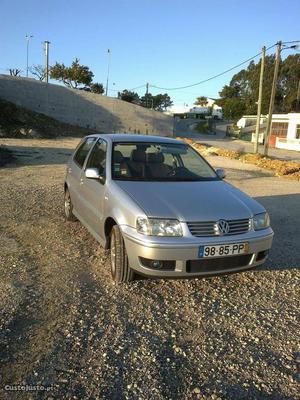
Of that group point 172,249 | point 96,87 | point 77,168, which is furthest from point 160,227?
point 96,87

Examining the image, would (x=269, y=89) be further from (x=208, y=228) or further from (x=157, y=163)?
(x=208, y=228)

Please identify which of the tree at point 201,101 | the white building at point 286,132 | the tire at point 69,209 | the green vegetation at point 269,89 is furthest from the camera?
the tree at point 201,101

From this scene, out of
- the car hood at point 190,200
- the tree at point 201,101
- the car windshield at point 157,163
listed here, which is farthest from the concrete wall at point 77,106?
the tree at point 201,101

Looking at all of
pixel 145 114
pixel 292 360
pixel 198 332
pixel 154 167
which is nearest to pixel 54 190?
pixel 154 167

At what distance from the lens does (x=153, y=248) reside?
3.83 meters

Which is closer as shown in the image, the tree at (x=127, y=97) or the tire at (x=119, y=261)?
the tire at (x=119, y=261)

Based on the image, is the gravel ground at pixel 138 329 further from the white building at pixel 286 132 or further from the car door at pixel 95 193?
the white building at pixel 286 132

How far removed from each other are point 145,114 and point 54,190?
125 ft

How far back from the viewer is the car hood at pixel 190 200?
402 centimetres

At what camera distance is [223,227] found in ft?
13.1

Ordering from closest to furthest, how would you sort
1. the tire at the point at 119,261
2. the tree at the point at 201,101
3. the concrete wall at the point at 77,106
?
the tire at the point at 119,261 → the concrete wall at the point at 77,106 → the tree at the point at 201,101

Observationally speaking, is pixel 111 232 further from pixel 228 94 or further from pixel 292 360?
pixel 228 94

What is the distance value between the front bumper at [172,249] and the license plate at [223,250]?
38mm

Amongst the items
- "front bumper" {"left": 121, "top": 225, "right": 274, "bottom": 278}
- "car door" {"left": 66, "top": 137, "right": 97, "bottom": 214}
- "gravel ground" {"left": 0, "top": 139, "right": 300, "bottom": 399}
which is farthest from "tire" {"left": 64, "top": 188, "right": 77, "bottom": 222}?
"front bumper" {"left": 121, "top": 225, "right": 274, "bottom": 278}
